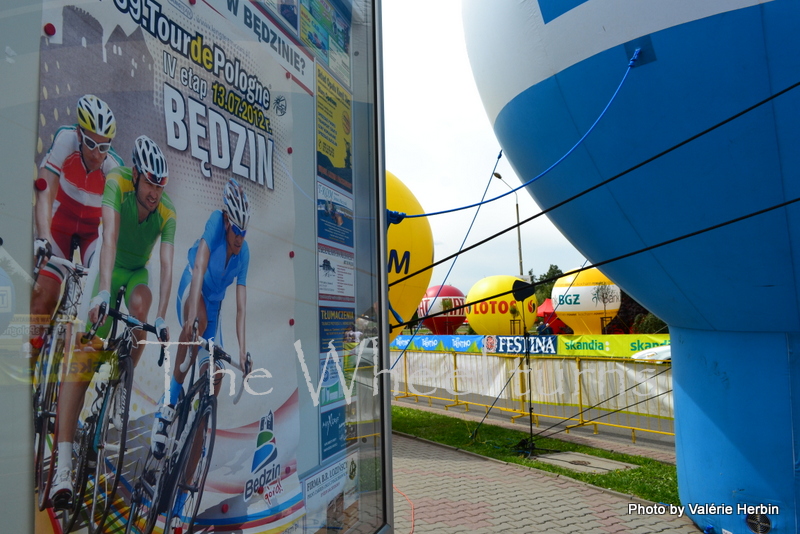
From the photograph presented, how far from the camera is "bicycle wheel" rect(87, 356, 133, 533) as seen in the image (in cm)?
108

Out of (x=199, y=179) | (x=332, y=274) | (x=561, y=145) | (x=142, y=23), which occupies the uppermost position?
(x=561, y=145)

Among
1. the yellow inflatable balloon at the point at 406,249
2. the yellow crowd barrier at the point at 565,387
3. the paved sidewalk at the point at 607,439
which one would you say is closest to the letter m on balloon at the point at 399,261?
the yellow inflatable balloon at the point at 406,249

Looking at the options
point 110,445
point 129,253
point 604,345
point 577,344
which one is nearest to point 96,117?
point 129,253

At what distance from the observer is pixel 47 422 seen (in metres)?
0.99

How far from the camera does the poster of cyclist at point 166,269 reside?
103cm

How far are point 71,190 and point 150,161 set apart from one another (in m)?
0.21

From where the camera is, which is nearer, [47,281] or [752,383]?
[47,281]

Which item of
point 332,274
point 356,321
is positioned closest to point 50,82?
point 332,274

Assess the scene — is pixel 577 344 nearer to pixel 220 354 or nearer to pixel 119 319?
pixel 220 354

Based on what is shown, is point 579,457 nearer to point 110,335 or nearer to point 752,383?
point 752,383

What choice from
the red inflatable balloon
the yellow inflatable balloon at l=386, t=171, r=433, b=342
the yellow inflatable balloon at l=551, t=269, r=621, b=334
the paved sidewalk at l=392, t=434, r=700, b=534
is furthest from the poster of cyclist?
the red inflatable balloon

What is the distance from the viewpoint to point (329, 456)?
1.82 meters

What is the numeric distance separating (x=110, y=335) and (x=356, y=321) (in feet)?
3.35

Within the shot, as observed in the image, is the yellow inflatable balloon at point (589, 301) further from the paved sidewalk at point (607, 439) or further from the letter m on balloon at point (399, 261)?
the letter m on balloon at point (399, 261)
